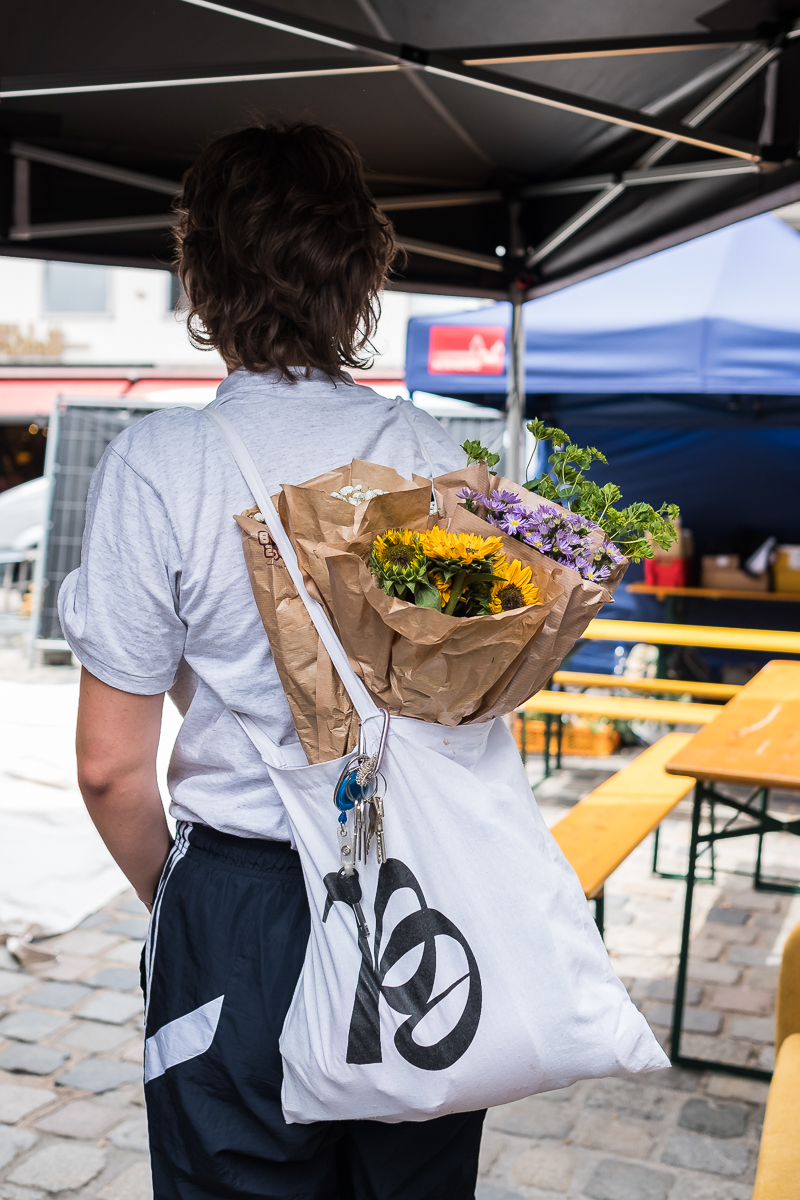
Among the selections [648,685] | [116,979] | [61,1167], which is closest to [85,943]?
[116,979]

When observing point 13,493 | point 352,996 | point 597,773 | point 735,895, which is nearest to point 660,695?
point 597,773

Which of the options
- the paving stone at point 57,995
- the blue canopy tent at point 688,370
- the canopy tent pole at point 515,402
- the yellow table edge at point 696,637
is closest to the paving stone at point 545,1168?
the paving stone at point 57,995

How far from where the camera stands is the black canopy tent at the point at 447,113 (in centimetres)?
257

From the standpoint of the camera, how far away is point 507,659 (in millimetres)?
1033

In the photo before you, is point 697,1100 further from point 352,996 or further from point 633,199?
point 633,199

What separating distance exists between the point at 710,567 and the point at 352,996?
22.8 feet

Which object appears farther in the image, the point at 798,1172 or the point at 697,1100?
the point at 697,1100

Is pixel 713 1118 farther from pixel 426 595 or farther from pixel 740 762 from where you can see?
pixel 426 595

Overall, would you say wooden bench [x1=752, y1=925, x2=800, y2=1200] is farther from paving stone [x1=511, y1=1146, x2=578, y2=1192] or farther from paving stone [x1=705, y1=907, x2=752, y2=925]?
paving stone [x1=705, y1=907, x2=752, y2=925]

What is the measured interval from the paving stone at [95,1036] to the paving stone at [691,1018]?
5.53 ft

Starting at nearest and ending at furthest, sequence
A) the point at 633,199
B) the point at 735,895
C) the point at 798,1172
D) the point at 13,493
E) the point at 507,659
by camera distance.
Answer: the point at 507,659
the point at 798,1172
the point at 633,199
the point at 735,895
the point at 13,493

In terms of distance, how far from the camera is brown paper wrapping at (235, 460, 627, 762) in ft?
3.36

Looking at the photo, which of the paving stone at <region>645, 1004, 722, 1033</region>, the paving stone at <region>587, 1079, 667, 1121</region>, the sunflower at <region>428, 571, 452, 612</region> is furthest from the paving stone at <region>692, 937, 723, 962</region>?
the sunflower at <region>428, 571, 452, 612</region>

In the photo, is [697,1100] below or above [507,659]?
below
